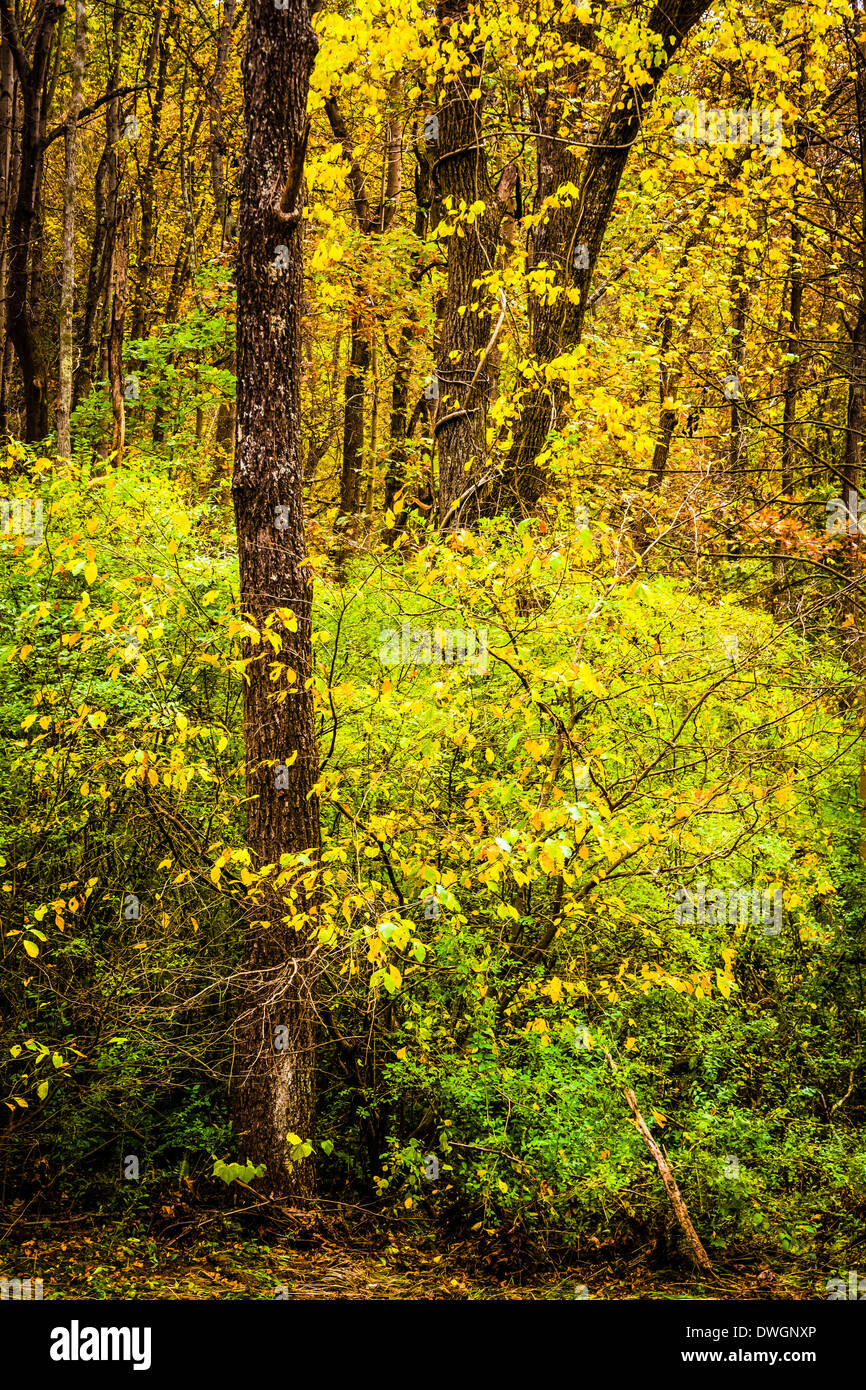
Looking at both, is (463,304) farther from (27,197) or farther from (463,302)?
(27,197)

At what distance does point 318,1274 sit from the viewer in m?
5.16

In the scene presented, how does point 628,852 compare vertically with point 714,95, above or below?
below

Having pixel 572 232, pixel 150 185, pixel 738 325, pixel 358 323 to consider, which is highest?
pixel 150 185

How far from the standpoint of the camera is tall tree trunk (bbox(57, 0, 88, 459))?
401 inches

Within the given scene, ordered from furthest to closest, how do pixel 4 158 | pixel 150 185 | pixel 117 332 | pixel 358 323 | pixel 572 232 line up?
pixel 150 185 → pixel 358 323 → pixel 4 158 → pixel 117 332 → pixel 572 232

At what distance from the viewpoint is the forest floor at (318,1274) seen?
497 centimetres

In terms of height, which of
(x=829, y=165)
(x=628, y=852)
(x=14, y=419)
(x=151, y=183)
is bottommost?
(x=628, y=852)

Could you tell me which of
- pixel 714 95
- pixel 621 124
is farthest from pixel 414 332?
pixel 621 124

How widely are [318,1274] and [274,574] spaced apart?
12.3 ft

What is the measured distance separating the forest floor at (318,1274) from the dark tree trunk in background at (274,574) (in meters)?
0.49

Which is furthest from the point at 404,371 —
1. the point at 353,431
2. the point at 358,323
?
the point at 353,431
